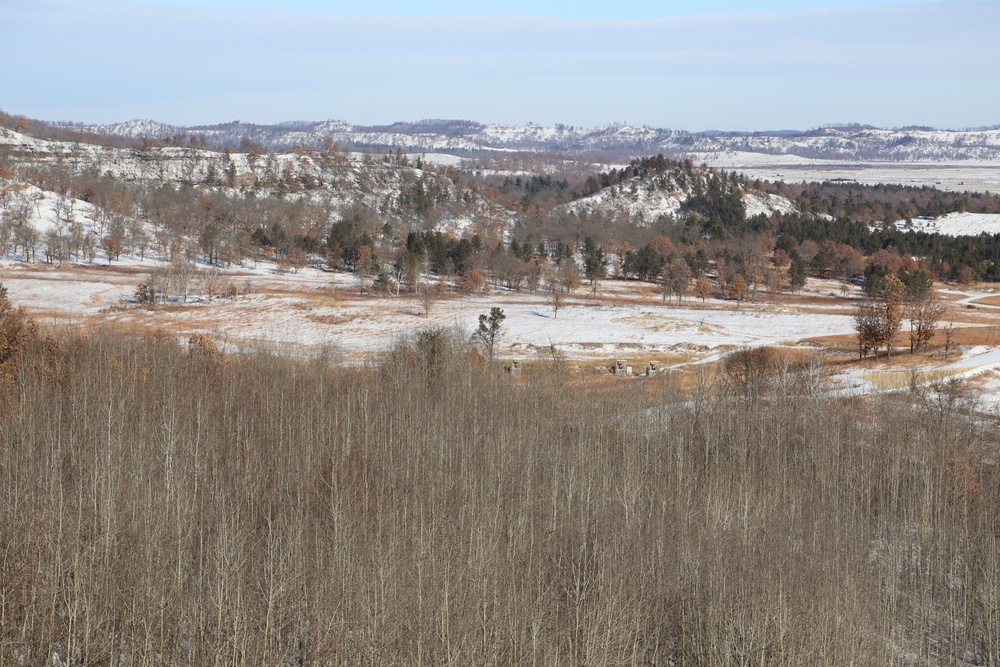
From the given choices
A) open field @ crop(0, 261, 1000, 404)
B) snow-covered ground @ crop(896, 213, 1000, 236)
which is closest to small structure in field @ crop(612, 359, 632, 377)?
open field @ crop(0, 261, 1000, 404)

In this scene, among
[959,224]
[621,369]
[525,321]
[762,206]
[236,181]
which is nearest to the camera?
[621,369]

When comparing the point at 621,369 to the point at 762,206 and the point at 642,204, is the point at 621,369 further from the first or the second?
the point at 762,206

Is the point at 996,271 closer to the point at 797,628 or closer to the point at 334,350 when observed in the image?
the point at 334,350

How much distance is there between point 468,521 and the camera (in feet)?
90.7

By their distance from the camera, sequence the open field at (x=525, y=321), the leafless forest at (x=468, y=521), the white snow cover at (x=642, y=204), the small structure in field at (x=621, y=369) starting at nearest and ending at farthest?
the leafless forest at (x=468, y=521) → the small structure in field at (x=621, y=369) → the open field at (x=525, y=321) → the white snow cover at (x=642, y=204)

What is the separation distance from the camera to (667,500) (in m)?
32.0

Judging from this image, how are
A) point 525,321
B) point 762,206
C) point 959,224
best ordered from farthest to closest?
1. point 762,206
2. point 959,224
3. point 525,321

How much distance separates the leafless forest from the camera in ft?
68.9

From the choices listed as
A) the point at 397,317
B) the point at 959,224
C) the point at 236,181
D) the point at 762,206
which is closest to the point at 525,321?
the point at 397,317

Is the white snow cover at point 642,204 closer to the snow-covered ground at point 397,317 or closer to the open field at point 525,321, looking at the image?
the open field at point 525,321

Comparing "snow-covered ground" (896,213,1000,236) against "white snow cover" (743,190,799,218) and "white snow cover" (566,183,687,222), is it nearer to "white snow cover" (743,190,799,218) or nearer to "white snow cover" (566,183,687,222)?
"white snow cover" (743,190,799,218)

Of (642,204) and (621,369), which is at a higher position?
(642,204)

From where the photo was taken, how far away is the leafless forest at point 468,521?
2100 cm

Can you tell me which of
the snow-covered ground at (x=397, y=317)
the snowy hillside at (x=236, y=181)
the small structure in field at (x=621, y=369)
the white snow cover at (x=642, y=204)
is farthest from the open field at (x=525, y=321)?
the white snow cover at (x=642, y=204)
